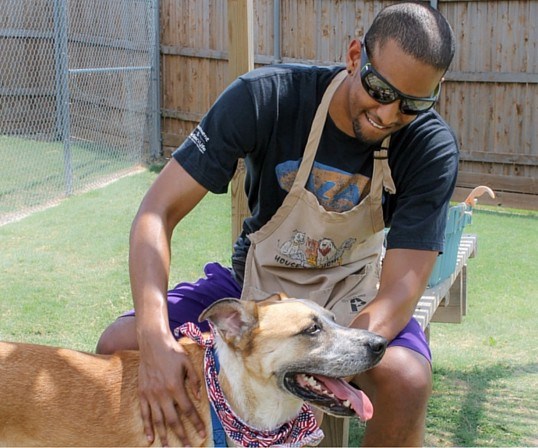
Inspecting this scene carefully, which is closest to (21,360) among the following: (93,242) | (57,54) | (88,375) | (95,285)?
(88,375)

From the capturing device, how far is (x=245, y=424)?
2924 millimetres

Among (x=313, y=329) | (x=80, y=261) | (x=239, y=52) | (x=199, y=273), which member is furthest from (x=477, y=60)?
(x=313, y=329)

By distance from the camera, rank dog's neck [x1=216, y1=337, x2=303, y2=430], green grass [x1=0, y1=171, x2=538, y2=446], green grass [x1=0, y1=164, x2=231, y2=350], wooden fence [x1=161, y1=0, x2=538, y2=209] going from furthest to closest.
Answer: wooden fence [x1=161, y1=0, x2=538, y2=209] → green grass [x1=0, y1=164, x2=231, y2=350] → green grass [x1=0, y1=171, x2=538, y2=446] → dog's neck [x1=216, y1=337, x2=303, y2=430]

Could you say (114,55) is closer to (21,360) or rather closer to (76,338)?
(76,338)

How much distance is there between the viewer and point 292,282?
3.58 metres

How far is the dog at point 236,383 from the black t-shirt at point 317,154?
0.61m

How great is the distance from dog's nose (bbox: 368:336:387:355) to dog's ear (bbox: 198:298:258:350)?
40 centimetres

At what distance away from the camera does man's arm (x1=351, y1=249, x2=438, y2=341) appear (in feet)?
10.2

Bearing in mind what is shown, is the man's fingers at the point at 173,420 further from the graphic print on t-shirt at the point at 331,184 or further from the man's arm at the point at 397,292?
the graphic print on t-shirt at the point at 331,184

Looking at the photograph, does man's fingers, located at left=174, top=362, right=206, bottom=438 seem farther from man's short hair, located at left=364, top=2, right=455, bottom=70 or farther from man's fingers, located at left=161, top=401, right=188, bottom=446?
man's short hair, located at left=364, top=2, right=455, bottom=70

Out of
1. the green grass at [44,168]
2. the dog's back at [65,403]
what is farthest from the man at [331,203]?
the green grass at [44,168]

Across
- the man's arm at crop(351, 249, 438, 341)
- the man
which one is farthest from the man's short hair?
the man's arm at crop(351, 249, 438, 341)

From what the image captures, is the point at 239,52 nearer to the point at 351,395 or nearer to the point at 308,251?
the point at 308,251

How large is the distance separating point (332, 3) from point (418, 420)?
10018 millimetres
